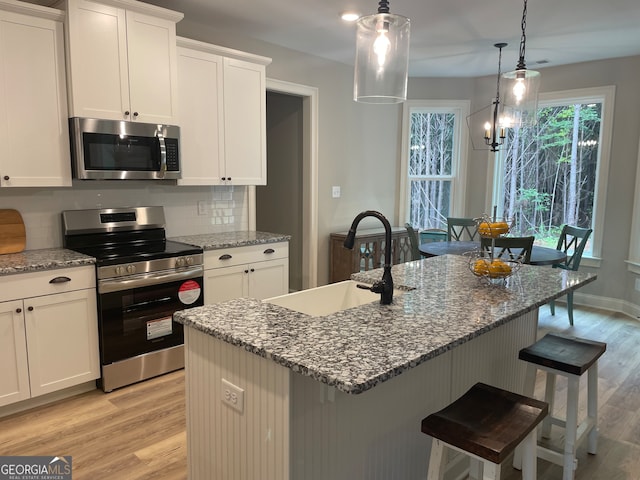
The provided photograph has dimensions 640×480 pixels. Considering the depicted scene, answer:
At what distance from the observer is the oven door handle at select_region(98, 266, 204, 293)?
2.93 metres

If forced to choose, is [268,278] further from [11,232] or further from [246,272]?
[11,232]

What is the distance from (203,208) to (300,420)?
2910 mm

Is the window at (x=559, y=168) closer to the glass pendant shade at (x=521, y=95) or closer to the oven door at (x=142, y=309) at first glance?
the glass pendant shade at (x=521, y=95)

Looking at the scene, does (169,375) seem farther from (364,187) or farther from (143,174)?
(364,187)

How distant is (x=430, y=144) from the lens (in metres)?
6.07

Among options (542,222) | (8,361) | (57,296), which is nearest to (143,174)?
(57,296)

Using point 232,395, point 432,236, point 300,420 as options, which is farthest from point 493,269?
point 432,236

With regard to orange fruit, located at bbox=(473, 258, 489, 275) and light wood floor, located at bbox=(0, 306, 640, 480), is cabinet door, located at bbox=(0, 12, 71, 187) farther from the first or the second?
orange fruit, located at bbox=(473, 258, 489, 275)

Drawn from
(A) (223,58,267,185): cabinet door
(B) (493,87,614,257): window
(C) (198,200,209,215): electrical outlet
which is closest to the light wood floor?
(C) (198,200,209,215): electrical outlet

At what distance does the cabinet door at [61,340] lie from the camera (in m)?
2.74

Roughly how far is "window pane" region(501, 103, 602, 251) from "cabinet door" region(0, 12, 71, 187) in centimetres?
480

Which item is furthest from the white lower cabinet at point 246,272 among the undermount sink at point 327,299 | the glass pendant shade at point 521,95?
the glass pendant shade at point 521,95

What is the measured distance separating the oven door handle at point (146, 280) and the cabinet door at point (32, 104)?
0.70 metres

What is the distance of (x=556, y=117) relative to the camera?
5.44 m
